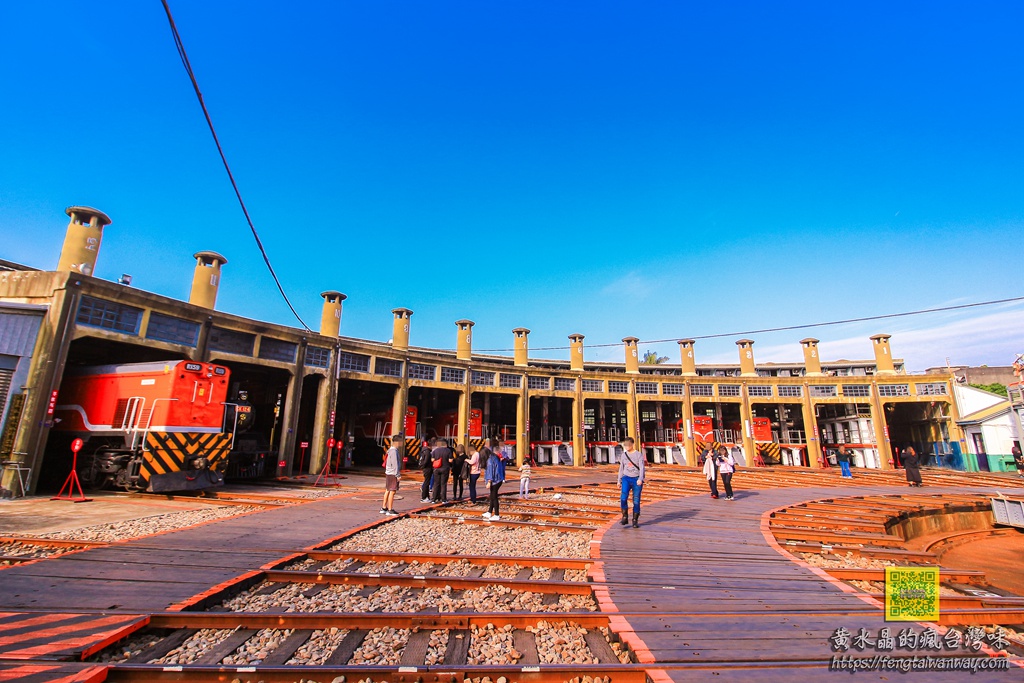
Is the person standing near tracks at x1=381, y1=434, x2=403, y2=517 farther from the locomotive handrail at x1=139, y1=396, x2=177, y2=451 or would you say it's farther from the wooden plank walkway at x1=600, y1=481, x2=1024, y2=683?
the locomotive handrail at x1=139, y1=396, x2=177, y2=451

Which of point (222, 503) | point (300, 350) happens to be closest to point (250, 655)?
point (222, 503)

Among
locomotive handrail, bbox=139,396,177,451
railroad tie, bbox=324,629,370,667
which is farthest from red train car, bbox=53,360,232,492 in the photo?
railroad tie, bbox=324,629,370,667

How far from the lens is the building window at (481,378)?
91.1 feet

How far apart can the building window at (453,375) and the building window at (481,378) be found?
0.55m

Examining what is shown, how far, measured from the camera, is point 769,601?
501cm

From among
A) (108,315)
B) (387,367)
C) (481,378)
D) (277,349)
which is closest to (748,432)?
(481,378)

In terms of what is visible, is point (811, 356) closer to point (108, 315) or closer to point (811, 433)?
point (811, 433)

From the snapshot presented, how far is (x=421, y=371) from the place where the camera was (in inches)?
1008

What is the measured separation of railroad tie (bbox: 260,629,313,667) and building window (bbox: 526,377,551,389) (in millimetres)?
25694

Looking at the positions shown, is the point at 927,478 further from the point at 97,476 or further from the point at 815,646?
the point at 97,476

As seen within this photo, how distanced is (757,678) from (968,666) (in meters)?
1.81

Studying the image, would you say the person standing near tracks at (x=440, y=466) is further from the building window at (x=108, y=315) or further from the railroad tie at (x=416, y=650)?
the building window at (x=108, y=315)

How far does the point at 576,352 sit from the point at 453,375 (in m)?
10.1

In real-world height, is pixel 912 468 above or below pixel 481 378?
below
